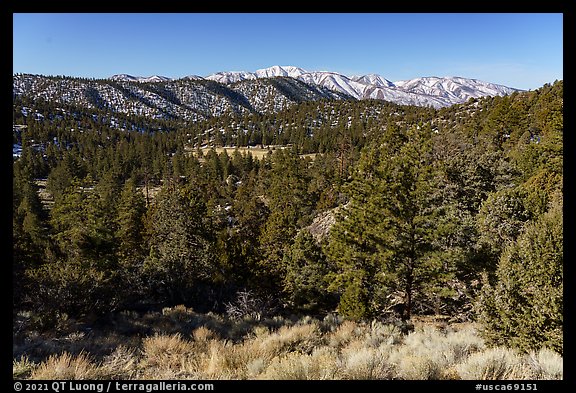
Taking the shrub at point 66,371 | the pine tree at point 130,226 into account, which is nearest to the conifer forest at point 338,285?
the shrub at point 66,371

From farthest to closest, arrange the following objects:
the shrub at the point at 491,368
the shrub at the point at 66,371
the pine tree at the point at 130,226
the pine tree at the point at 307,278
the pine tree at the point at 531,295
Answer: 1. the pine tree at the point at 130,226
2. the pine tree at the point at 307,278
3. the pine tree at the point at 531,295
4. the shrub at the point at 66,371
5. the shrub at the point at 491,368

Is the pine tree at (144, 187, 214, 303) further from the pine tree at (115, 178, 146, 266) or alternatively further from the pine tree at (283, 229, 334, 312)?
the pine tree at (283, 229, 334, 312)

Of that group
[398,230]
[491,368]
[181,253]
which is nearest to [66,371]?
[491,368]

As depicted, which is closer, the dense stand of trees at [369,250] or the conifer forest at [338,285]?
the conifer forest at [338,285]

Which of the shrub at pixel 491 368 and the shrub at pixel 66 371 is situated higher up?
the shrub at pixel 66 371

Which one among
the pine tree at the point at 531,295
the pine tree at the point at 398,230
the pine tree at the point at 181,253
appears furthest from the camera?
the pine tree at the point at 181,253

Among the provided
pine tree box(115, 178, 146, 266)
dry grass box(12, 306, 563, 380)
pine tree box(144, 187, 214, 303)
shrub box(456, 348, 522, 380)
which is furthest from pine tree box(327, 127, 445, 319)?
pine tree box(115, 178, 146, 266)

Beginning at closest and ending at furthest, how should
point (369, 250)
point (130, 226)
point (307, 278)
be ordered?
point (369, 250), point (307, 278), point (130, 226)

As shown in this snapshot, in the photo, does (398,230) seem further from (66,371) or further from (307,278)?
(66,371)

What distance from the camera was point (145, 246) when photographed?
3231 centimetres

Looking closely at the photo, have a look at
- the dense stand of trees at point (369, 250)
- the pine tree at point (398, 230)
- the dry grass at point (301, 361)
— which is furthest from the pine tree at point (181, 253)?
the pine tree at point (398, 230)

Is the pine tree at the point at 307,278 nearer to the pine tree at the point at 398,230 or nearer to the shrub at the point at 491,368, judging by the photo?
the pine tree at the point at 398,230

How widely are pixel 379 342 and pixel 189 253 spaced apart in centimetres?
1805
